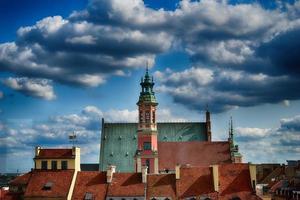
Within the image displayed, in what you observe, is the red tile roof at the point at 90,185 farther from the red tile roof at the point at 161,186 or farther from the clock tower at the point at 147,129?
the clock tower at the point at 147,129

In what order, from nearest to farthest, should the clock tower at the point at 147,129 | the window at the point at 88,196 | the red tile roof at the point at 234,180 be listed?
1. the red tile roof at the point at 234,180
2. the window at the point at 88,196
3. the clock tower at the point at 147,129

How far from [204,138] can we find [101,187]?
5428 cm

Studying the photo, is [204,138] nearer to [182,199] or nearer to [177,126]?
[177,126]

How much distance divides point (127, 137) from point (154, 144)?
11172 mm

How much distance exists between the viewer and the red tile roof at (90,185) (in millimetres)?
86875

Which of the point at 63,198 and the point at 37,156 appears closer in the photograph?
the point at 63,198

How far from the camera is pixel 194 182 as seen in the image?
87.2 meters

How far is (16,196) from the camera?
89.6 meters

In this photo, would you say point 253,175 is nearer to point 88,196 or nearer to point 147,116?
point 88,196

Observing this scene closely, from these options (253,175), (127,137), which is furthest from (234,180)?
(127,137)

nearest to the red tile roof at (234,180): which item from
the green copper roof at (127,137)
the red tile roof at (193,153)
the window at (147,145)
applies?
the red tile roof at (193,153)

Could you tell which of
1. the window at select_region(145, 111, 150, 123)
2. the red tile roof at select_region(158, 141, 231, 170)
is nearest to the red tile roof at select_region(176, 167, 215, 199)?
the red tile roof at select_region(158, 141, 231, 170)

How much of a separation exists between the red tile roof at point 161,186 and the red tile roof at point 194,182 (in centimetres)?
101

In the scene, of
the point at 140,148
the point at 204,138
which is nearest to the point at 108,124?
the point at 140,148
